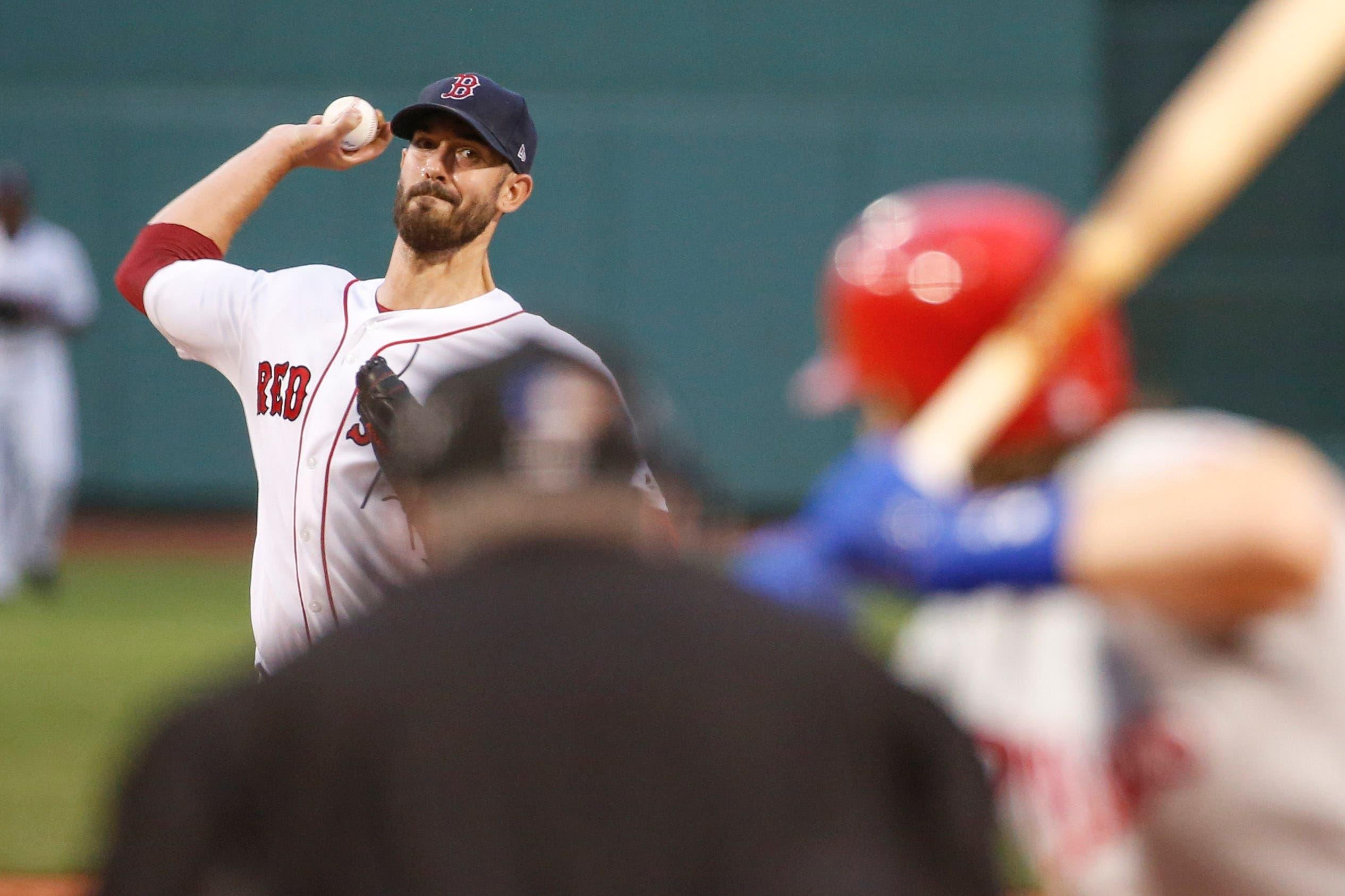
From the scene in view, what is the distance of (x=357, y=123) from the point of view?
2490 mm

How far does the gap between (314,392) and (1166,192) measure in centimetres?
135

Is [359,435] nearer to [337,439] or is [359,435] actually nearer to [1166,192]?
[337,439]

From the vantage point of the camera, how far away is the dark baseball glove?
2482 millimetres

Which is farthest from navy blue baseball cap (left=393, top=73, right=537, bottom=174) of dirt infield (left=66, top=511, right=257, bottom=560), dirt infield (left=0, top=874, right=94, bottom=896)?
dirt infield (left=66, top=511, right=257, bottom=560)

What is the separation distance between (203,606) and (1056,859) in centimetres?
874

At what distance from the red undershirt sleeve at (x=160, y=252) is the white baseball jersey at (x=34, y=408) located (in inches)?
299

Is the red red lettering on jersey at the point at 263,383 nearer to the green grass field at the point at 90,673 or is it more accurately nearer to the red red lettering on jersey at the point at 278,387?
the red red lettering on jersey at the point at 278,387

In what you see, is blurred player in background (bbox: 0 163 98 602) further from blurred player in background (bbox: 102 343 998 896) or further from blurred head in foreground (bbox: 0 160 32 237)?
blurred player in background (bbox: 102 343 998 896)

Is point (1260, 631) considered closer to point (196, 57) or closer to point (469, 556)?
point (469, 556)

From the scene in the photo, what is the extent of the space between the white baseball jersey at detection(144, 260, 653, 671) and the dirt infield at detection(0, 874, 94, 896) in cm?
265

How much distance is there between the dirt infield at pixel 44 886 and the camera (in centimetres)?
503

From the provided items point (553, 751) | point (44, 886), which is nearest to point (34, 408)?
point (44, 886)

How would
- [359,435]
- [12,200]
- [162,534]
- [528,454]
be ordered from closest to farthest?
[528,454]
[359,435]
[12,200]
[162,534]

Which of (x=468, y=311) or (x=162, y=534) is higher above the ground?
(x=468, y=311)
